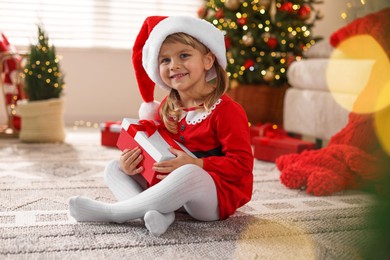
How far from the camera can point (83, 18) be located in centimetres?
370

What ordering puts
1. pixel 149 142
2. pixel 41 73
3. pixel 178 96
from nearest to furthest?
pixel 149 142 < pixel 178 96 < pixel 41 73

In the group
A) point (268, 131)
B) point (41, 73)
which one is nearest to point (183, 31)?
point (268, 131)

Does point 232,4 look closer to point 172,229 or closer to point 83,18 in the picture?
point 83,18

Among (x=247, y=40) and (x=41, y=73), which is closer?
(x=41, y=73)

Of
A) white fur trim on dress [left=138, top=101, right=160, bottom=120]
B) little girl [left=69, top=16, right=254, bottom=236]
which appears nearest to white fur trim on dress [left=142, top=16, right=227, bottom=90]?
little girl [left=69, top=16, right=254, bottom=236]

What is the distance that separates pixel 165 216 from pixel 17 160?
115cm

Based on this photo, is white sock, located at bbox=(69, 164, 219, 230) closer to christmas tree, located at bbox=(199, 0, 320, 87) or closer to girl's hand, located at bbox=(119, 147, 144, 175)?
girl's hand, located at bbox=(119, 147, 144, 175)

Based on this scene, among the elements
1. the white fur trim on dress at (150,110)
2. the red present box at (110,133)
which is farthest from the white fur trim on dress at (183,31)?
the red present box at (110,133)

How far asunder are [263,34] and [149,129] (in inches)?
79.7

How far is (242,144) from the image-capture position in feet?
3.97

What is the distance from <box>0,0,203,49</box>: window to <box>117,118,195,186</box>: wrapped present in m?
2.47

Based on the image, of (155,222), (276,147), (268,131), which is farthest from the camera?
(268,131)

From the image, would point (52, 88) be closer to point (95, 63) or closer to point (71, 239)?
point (95, 63)

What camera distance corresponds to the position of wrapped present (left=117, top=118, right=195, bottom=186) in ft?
3.89
